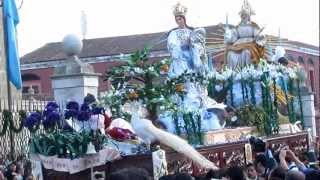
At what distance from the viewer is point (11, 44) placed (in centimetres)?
1866

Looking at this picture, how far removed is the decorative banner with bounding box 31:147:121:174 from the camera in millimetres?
9406

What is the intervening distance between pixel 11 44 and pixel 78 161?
386 inches

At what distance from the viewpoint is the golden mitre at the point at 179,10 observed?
16.6 meters

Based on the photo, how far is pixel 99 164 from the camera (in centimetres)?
950

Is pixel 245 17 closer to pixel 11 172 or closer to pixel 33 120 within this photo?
pixel 11 172

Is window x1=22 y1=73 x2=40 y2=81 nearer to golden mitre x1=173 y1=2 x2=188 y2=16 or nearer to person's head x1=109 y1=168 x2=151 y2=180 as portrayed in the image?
golden mitre x1=173 y1=2 x2=188 y2=16

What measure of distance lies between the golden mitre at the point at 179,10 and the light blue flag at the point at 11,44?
4.35 meters

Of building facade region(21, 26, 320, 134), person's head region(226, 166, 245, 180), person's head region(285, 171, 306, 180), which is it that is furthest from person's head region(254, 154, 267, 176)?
building facade region(21, 26, 320, 134)

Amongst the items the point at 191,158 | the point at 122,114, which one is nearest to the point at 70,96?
the point at 122,114

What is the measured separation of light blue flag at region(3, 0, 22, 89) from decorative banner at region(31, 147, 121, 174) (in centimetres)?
931

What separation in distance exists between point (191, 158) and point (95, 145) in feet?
5.21

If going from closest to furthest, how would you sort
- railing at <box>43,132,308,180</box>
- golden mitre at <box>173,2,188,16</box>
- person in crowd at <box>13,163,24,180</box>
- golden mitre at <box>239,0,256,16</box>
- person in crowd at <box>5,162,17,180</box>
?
railing at <box>43,132,308,180</box> → person in crowd at <box>13,163,24,180</box> → person in crowd at <box>5,162,17,180</box> → golden mitre at <box>173,2,188,16</box> → golden mitre at <box>239,0,256,16</box>

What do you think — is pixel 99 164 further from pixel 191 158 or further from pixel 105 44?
pixel 105 44

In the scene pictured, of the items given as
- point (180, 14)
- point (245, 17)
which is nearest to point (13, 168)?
point (180, 14)
